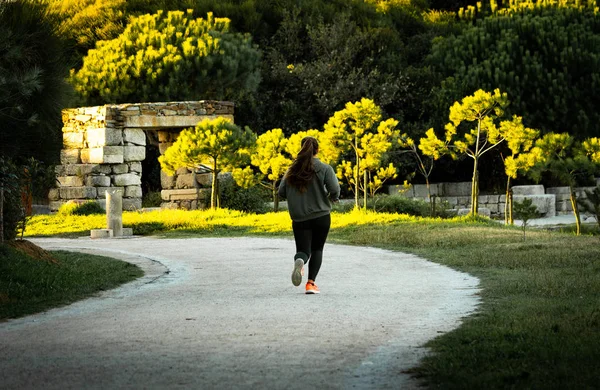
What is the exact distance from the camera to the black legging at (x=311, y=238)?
10797 mm

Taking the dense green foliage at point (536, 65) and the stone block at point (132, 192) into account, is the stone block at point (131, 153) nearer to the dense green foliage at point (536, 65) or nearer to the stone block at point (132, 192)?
the stone block at point (132, 192)

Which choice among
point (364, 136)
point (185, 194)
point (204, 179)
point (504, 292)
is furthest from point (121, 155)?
point (504, 292)

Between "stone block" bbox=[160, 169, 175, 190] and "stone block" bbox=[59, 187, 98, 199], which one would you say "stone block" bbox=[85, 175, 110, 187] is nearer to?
"stone block" bbox=[59, 187, 98, 199]

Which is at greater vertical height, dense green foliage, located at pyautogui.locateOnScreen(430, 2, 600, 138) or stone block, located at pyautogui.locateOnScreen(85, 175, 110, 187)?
dense green foliage, located at pyautogui.locateOnScreen(430, 2, 600, 138)

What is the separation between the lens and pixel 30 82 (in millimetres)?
10430

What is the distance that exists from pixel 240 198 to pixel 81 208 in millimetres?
4216

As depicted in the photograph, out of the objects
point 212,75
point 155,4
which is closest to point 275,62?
point 212,75

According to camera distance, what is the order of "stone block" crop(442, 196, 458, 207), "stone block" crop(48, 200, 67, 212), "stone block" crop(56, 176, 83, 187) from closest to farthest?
1. "stone block" crop(48, 200, 67, 212)
2. "stone block" crop(56, 176, 83, 187)
3. "stone block" crop(442, 196, 458, 207)

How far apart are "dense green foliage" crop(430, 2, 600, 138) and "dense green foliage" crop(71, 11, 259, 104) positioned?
7.02 m

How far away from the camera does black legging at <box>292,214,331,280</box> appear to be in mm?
10797

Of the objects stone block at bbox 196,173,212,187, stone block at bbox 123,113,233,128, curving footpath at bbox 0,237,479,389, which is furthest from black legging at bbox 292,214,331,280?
stone block at bbox 123,113,233,128

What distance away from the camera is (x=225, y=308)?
940 centimetres

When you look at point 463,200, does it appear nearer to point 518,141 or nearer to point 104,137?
point 518,141

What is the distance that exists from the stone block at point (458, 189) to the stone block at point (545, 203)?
2.00 meters
